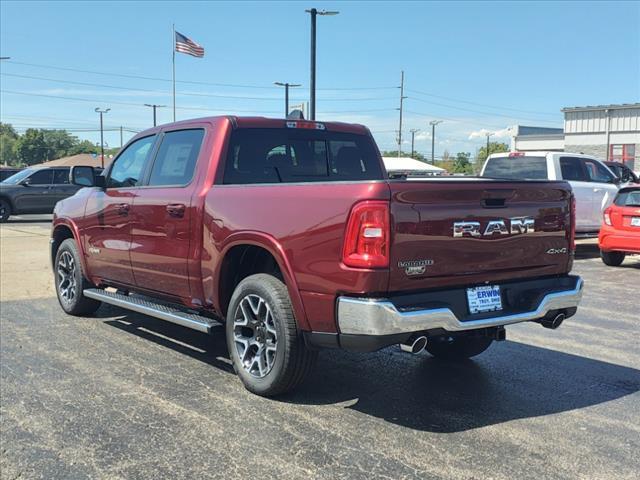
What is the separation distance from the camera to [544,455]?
3.48 m

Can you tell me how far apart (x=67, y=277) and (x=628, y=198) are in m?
9.07

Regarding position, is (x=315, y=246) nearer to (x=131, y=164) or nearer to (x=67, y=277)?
(x=131, y=164)

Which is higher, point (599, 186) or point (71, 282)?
point (599, 186)

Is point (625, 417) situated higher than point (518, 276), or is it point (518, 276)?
point (518, 276)

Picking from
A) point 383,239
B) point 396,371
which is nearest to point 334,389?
point 396,371

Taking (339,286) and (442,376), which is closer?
(339,286)

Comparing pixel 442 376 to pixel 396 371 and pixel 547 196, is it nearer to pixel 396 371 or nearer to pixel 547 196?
pixel 396 371

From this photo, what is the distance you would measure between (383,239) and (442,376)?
182cm

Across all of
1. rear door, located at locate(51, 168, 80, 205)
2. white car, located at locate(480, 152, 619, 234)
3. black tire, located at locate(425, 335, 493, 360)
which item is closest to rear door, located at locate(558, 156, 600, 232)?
white car, located at locate(480, 152, 619, 234)

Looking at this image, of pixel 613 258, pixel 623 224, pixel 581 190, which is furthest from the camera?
pixel 581 190

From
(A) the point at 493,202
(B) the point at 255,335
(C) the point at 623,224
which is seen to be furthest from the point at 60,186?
(A) the point at 493,202

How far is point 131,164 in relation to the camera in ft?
20.0

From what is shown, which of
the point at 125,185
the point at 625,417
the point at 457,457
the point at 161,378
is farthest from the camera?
A: the point at 125,185

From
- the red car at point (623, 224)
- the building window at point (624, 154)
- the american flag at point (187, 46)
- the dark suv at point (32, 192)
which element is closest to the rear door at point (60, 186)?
the dark suv at point (32, 192)
